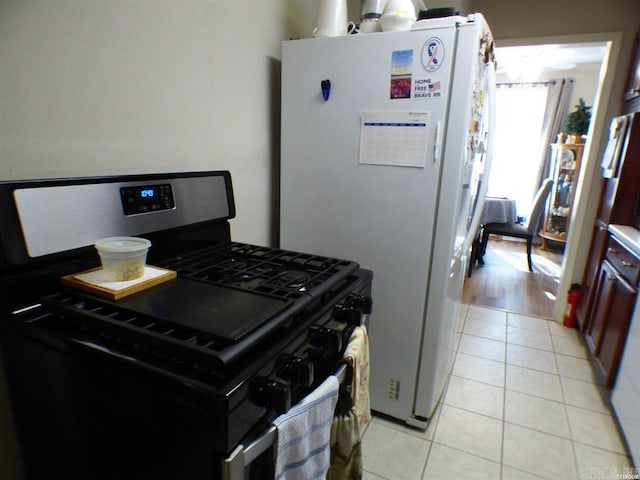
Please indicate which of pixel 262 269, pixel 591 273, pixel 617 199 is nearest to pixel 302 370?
pixel 262 269

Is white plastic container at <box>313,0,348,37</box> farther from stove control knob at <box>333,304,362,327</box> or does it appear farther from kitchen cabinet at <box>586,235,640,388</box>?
kitchen cabinet at <box>586,235,640,388</box>

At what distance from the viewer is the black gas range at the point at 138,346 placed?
569mm

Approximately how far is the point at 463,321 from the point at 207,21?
2615 mm

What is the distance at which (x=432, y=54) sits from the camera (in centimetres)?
134

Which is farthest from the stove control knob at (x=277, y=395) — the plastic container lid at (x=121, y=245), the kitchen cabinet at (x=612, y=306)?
the kitchen cabinet at (x=612, y=306)

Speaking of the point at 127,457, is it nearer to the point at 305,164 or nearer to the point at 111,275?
the point at 111,275

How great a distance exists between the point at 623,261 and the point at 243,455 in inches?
87.3

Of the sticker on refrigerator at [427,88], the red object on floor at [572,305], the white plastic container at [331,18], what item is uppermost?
the white plastic container at [331,18]

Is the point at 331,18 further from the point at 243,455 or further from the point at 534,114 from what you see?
the point at 534,114

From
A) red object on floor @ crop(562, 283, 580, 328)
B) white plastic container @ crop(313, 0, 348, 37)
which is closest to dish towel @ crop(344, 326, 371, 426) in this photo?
white plastic container @ crop(313, 0, 348, 37)

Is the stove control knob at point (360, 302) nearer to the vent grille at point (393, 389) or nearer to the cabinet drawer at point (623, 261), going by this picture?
the vent grille at point (393, 389)

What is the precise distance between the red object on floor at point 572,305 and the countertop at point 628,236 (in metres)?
0.77

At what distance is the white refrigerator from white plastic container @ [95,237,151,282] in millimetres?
955

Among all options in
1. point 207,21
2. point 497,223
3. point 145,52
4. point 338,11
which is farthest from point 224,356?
point 497,223
